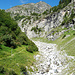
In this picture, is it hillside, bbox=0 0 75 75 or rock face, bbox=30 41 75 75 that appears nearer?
rock face, bbox=30 41 75 75

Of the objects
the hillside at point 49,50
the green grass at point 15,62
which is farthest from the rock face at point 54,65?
the green grass at point 15,62

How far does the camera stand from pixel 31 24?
92.2m

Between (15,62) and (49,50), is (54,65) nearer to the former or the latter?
(15,62)

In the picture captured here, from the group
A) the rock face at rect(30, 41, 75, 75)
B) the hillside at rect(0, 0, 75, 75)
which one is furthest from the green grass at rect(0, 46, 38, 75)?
the rock face at rect(30, 41, 75, 75)

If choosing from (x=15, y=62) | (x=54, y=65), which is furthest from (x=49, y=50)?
(x=15, y=62)

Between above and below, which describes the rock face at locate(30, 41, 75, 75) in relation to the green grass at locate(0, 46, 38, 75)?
below

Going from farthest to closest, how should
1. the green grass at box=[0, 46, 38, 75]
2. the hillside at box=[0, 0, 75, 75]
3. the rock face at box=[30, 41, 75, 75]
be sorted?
1. the hillside at box=[0, 0, 75, 75]
2. the rock face at box=[30, 41, 75, 75]
3. the green grass at box=[0, 46, 38, 75]

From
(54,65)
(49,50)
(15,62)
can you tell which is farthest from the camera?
(49,50)

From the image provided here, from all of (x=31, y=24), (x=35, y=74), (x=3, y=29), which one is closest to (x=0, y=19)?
(x=3, y=29)

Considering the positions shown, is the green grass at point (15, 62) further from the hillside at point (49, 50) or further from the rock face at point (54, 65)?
the rock face at point (54, 65)

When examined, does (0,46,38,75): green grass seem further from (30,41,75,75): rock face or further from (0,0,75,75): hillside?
(30,41,75,75): rock face

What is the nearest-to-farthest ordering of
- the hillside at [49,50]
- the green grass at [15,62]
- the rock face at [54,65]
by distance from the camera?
the green grass at [15,62]
the rock face at [54,65]
the hillside at [49,50]

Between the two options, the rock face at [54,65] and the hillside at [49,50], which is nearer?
the rock face at [54,65]

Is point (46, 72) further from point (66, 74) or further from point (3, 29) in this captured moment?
point (3, 29)
